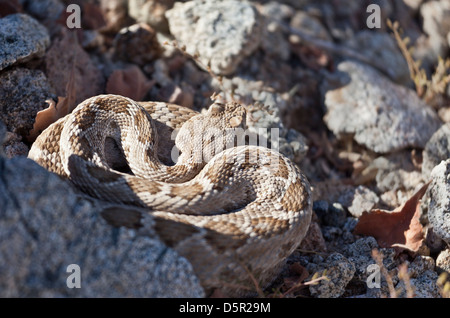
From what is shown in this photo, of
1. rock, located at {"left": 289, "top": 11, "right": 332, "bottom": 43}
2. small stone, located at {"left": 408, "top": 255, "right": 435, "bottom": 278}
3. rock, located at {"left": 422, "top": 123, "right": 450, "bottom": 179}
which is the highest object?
rock, located at {"left": 289, "top": 11, "right": 332, "bottom": 43}

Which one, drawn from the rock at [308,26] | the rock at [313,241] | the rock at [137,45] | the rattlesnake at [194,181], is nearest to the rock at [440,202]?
the rock at [313,241]

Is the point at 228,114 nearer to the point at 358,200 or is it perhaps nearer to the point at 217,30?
the point at 217,30

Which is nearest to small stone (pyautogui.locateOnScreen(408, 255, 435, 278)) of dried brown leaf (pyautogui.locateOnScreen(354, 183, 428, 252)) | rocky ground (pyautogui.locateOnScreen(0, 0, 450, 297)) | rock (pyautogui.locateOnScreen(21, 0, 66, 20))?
rocky ground (pyautogui.locateOnScreen(0, 0, 450, 297))

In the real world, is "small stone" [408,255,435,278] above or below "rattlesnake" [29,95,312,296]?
below

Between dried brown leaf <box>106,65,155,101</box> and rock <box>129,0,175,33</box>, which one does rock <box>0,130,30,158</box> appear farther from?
rock <box>129,0,175,33</box>
